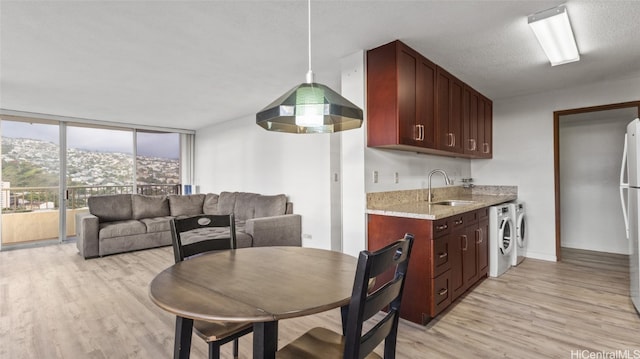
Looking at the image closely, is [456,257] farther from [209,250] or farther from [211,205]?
[211,205]

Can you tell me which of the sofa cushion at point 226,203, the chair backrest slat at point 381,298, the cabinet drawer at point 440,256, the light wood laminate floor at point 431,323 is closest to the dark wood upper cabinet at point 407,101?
the cabinet drawer at point 440,256

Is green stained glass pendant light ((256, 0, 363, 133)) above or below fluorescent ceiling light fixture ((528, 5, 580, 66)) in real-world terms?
below

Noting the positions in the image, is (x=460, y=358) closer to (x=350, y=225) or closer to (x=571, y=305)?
(x=350, y=225)

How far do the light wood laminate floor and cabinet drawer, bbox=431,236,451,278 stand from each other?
1.33ft

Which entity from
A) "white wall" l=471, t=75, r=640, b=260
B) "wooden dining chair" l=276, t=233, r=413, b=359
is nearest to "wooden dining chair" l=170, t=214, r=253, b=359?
"wooden dining chair" l=276, t=233, r=413, b=359

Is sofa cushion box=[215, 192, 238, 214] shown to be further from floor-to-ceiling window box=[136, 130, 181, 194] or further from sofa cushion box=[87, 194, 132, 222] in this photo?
floor-to-ceiling window box=[136, 130, 181, 194]

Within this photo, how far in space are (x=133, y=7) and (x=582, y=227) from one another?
6.27 metres

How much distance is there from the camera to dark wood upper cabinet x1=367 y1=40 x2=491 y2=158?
103 inches

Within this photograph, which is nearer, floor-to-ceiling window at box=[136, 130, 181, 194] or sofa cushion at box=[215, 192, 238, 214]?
sofa cushion at box=[215, 192, 238, 214]

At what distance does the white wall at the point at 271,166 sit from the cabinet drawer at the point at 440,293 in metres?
2.02

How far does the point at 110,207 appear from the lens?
5.02 m

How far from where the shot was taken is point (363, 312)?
996 millimetres

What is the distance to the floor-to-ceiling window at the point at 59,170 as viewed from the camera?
17.1 ft

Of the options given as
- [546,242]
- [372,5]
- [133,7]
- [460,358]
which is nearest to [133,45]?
[133,7]
